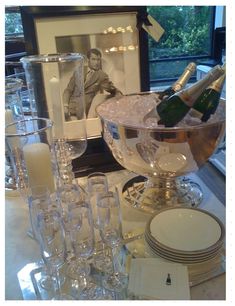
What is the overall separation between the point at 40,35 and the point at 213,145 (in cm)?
59

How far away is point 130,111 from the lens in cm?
82

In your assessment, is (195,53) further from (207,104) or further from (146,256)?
(146,256)

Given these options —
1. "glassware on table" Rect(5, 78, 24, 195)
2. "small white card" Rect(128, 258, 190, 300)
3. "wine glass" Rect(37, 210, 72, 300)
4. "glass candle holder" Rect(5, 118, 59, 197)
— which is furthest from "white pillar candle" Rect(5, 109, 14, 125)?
"small white card" Rect(128, 258, 190, 300)

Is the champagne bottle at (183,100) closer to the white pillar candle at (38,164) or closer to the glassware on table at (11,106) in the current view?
the white pillar candle at (38,164)

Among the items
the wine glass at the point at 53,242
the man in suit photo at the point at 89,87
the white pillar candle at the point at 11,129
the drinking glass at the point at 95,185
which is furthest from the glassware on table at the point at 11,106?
the wine glass at the point at 53,242

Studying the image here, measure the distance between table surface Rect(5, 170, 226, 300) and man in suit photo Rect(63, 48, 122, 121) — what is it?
221mm

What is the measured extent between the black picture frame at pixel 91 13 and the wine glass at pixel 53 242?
384mm

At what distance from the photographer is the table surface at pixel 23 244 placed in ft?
1.71

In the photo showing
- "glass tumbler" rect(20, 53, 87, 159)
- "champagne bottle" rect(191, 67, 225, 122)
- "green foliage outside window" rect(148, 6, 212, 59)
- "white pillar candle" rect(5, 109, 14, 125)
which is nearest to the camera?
"champagne bottle" rect(191, 67, 225, 122)

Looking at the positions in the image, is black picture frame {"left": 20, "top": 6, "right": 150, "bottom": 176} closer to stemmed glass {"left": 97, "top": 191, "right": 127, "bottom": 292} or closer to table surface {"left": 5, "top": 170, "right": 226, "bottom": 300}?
table surface {"left": 5, "top": 170, "right": 226, "bottom": 300}

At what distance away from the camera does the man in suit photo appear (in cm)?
86

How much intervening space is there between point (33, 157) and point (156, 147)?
0.98 ft
